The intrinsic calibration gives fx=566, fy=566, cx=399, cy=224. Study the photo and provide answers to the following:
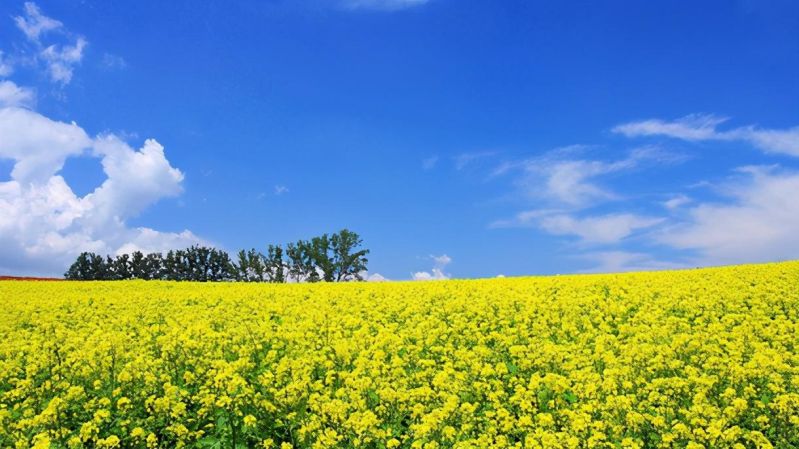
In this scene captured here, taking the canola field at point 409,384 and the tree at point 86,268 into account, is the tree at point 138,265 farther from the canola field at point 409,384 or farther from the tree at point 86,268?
the canola field at point 409,384

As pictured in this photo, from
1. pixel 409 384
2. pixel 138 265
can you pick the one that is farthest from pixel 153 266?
pixel 409 384

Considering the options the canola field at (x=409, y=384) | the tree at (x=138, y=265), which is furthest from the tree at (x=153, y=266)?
the canola field at (x=409, y=384)

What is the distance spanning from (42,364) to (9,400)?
122 centimetres

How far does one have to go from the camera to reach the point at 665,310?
1875 cm

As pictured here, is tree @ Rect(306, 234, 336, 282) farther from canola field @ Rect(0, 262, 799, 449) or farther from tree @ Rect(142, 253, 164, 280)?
canola field @ Rect(0, 262, 799, 449)

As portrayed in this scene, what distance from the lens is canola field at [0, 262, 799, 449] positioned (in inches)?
314

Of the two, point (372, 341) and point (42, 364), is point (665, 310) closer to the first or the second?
point (372, 341)

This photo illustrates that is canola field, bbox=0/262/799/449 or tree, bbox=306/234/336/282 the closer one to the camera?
canola field, bbox=0/262/799/449

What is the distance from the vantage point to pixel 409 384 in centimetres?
983

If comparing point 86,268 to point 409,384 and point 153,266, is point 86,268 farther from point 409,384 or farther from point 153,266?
point 409,384

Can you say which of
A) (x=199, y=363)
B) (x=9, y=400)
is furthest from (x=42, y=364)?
(x=199, y=363)

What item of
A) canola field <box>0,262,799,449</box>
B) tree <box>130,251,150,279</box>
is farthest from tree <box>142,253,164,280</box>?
canola field <box>0,262,799,449</box>

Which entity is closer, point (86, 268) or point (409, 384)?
point (409, 384)

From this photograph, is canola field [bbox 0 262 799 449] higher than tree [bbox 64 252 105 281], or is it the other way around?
tree [bbox 64 252 105 281]
